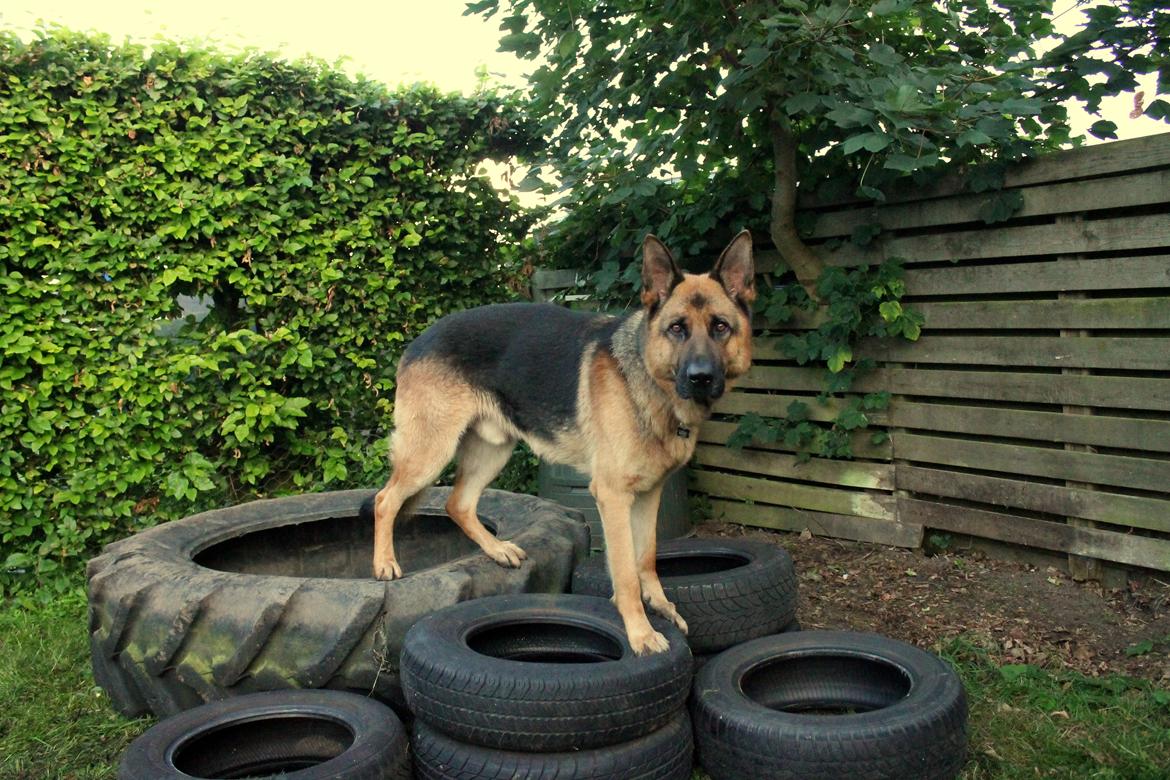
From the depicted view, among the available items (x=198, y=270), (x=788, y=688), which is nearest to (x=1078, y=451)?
(x=788, y=688)

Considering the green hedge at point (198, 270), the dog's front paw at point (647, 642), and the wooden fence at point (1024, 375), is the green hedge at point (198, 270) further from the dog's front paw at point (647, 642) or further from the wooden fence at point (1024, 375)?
the dog's front paw at point (647, 642)

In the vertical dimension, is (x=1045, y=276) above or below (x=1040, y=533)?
above

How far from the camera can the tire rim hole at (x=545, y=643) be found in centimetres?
346

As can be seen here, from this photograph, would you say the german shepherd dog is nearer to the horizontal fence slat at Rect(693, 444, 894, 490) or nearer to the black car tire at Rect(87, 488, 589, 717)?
the black car tire at Rect(87, 488, 589, 717)

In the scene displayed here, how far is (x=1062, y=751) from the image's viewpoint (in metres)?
3.22

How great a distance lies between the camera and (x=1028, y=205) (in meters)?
4.84

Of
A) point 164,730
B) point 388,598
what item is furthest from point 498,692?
point 164,730

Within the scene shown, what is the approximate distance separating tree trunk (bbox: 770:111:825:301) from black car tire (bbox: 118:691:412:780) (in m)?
4.02

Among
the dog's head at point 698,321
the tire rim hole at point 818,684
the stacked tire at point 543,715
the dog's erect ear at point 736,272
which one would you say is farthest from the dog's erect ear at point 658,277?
the tire rim hole at point 818,684

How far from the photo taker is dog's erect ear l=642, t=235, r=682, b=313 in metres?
3.64

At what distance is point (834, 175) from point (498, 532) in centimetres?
332

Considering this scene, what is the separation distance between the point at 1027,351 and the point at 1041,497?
84 centimetres

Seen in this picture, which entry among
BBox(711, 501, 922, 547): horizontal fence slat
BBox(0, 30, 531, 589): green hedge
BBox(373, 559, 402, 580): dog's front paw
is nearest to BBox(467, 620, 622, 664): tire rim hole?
BBox(373, 559, 402, 580): dog's front paw

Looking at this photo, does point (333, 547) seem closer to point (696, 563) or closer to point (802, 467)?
point (696, 563)
